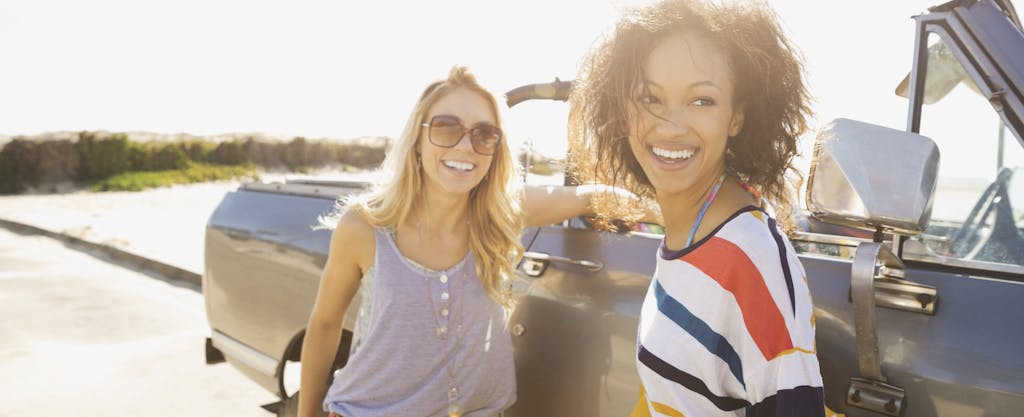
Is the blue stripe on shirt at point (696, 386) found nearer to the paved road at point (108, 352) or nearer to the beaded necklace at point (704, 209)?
the beaded necklace at point (704, 209)

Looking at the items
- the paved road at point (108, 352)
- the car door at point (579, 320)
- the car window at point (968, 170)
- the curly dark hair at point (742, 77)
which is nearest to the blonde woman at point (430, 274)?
the car door at point (579, 320)

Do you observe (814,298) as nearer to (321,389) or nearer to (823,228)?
(823,228)

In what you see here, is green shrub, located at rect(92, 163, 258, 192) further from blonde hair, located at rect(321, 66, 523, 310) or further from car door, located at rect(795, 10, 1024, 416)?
car door, located at rect(795, 10, 1024, 416)

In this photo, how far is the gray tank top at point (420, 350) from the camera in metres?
1.95

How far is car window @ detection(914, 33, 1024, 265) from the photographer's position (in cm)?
162

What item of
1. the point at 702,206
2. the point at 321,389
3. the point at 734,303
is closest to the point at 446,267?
the point at 321,389

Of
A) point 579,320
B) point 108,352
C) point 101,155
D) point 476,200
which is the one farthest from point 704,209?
point 101,155

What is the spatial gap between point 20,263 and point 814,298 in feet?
33.1

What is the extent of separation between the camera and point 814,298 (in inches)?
63.9

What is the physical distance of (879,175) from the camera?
127 cm

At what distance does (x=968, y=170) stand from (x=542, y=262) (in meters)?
1.17

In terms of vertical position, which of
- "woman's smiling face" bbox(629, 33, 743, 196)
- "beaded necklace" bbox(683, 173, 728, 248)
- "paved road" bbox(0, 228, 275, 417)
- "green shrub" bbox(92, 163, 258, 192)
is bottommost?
"green shrub" bbox(92, 163, 258, 192)

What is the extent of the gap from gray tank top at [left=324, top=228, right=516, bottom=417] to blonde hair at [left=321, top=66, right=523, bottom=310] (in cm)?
6

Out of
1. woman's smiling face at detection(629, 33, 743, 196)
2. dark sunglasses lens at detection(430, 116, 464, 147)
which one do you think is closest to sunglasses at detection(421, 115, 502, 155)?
dark sunglasses lens at detection(430, 116, 464, 147)
